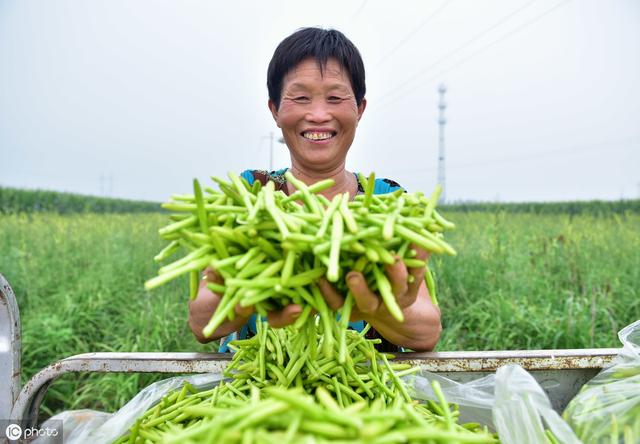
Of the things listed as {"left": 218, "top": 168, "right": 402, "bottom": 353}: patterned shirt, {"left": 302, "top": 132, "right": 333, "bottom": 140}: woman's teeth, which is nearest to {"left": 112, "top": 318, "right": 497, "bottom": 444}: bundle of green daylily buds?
{"left": 218, "top": 168, "right": 402, "bottom": 353}: patterned shirt

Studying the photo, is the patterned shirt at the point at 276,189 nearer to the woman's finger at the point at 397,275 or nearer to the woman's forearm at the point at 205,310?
the woman's forearm at the point at 205,310

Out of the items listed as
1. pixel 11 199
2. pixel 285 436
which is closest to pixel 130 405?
pixel 285 436

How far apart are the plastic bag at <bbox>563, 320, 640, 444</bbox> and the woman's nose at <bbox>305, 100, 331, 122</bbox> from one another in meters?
1.08

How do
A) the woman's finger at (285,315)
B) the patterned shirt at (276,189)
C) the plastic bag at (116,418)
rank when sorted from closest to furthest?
the woman's finger at (285,315) → the plastic bag at (116,418) → the patterned shirt at (276,189)

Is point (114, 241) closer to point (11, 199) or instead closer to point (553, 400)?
point (553, 400)

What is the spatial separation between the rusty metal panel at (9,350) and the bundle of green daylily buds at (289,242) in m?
0.73

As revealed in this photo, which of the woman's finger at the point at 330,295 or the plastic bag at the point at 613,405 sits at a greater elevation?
the woman's finger at the point at 330,295

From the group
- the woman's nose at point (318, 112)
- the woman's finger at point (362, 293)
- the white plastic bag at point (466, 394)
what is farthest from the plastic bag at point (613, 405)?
the woman's nose at point (318, 112)

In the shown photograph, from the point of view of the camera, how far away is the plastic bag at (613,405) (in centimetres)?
108

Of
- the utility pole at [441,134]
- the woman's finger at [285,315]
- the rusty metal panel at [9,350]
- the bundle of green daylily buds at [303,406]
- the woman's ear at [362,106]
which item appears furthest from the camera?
the utility pole at [441,134]

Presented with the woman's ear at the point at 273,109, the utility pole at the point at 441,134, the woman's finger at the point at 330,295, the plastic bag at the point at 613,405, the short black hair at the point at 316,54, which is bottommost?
the plastic bag at the point at 613,405

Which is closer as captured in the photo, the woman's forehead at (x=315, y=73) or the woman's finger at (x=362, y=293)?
the woman's finger at (x=362, y=293)

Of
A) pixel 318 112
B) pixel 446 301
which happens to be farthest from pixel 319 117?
pixel 446 301

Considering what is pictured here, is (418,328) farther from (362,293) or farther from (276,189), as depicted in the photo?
(276,189)
